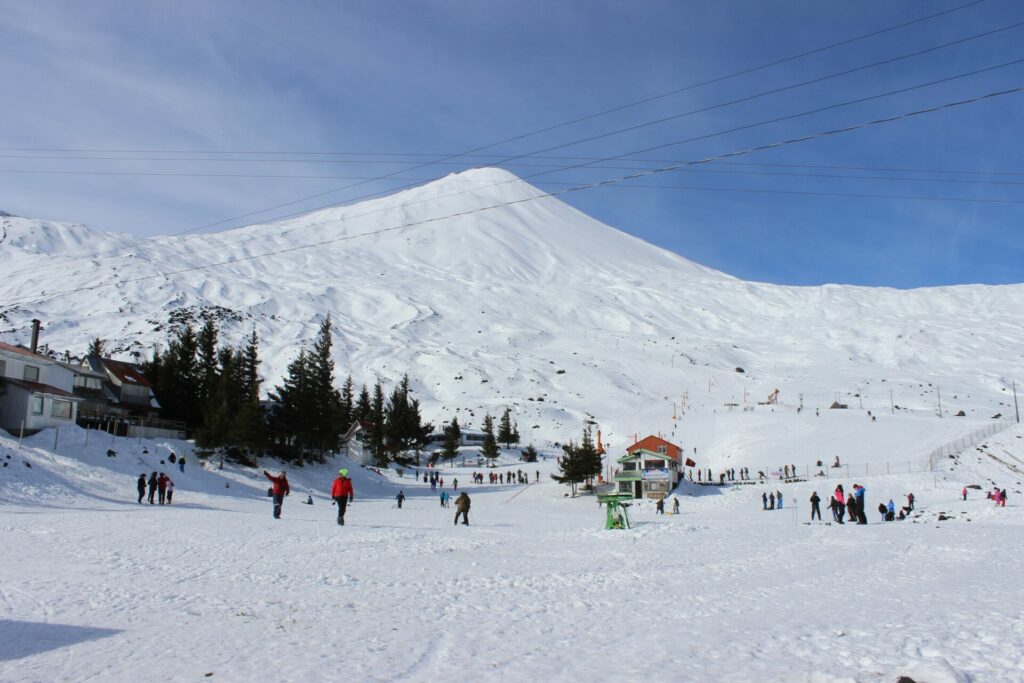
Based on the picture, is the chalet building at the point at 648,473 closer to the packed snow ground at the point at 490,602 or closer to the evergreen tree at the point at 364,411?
the packed snow ground at the point at 490,602

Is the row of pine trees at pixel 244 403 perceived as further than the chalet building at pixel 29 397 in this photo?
Yes

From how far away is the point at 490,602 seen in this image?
33.6ft

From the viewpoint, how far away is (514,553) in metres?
16.1

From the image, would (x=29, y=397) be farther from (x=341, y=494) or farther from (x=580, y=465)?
(x=580, y=465)

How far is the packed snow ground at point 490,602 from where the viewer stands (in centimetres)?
684

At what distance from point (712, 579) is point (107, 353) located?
463 ft

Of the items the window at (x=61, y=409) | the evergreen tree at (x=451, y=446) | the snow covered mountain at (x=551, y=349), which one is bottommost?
the evergreen tree at (x=451, y=446)

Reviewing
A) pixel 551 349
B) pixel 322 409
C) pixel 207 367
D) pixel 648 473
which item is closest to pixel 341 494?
pixel 322 409

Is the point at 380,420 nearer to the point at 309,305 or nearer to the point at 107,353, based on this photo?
the point at 107,353

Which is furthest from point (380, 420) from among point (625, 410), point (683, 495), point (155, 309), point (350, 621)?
point (155, 309)

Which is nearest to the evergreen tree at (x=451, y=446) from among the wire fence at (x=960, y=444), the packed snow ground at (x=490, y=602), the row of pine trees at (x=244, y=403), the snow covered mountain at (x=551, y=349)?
the row of pine trees at (x=244, y=403)

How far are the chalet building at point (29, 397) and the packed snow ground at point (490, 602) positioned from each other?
58.8ft

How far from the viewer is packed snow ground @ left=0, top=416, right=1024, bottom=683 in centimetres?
684

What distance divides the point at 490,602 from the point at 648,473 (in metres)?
50.1
